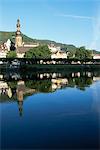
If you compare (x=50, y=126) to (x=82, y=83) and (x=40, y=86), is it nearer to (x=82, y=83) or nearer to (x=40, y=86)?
(x=40, y=86)

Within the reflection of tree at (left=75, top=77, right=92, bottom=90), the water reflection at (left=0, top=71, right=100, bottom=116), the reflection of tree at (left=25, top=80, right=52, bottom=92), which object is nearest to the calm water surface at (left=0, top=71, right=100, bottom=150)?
the water reflection at (left=0, top=71, right=100, bottom=116)

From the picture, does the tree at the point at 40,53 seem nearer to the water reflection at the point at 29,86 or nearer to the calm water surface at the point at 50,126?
the water reflection at the point at 29,86

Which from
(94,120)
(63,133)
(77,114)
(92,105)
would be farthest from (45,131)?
(92,105)

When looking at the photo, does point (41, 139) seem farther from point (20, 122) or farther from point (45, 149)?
point (20, 122)

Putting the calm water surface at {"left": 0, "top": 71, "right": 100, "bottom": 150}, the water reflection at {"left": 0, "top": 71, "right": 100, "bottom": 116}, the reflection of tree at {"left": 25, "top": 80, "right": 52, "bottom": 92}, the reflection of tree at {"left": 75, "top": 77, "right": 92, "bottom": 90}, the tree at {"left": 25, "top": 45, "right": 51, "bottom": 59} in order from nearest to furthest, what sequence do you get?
1. the calm water surface at {"left": 0, "top": 71, "right": 100, "bottom": 150}
2. the water reflection at {"left": 0, "top": 71, "right": 100, "bottom": 116}
3. the reflection of tree at {"left": 25, "top": 80, "right": 52, "bottom": 92}
4. the reflection of tree at {"left": 75, "top": 77, "right": 92, "bottom": 90}
5. the tree at {"left": 25, "top": 45, "right": 51, "bottom": 59}

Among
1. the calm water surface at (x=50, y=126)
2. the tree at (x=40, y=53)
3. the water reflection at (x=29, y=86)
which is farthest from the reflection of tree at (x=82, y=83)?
the tree at (x=40, y=53)

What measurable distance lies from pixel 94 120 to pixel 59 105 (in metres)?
5.49

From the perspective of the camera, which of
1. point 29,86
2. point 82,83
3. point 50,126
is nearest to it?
point 50,126

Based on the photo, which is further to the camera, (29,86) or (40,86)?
(40,86)

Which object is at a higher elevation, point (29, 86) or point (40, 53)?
point (40, 53)

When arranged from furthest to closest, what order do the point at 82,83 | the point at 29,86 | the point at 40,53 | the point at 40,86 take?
the point at 40,53 < the point at 82,83 < the point at 40,86 < the point at 29,86

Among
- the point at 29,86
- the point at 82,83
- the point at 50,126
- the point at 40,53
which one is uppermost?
the point at 50,126

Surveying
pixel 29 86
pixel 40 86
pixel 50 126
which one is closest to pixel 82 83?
pixel 40 86

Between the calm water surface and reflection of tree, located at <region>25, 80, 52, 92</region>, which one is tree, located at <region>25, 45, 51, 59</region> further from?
the calm water surface
